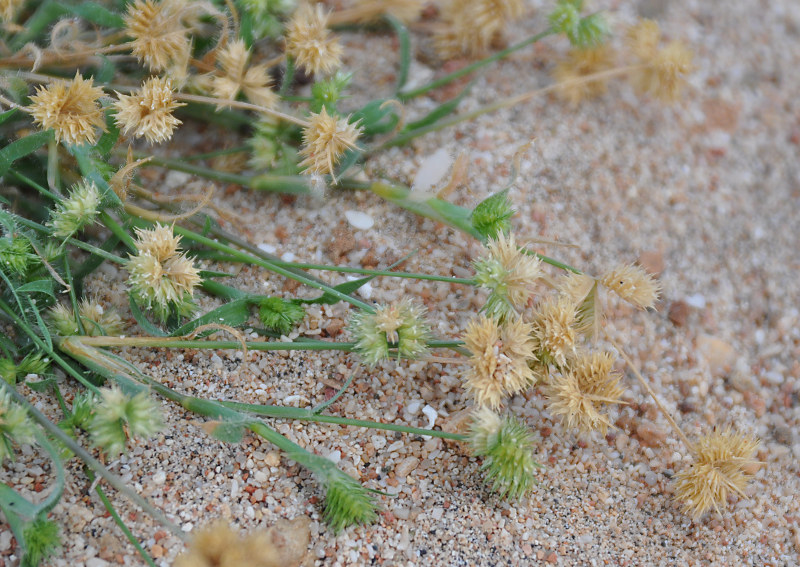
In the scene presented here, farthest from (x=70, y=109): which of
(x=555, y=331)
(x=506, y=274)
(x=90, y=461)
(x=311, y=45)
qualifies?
(x=555, y=331)

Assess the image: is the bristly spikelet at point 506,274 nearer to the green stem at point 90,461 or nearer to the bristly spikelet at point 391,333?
the bristly spikelet at point 391,333

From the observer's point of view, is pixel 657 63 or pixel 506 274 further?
pixel 657 63

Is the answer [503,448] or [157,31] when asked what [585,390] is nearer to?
[503,448]

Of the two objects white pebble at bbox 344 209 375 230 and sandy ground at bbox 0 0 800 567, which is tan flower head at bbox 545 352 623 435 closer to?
sandy ground at bbox 0 0 800 567

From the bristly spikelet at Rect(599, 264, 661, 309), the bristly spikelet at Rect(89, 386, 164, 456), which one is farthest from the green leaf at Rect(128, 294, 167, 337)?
the bristly spikelet at Rect(599, 264, 661, 309)

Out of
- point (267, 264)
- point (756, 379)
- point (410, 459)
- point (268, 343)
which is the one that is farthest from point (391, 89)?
point (756, 379)

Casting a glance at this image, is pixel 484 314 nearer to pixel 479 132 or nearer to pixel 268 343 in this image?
pixel 268 343
